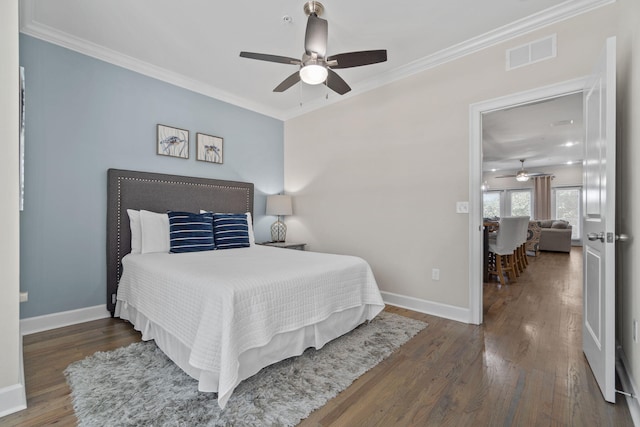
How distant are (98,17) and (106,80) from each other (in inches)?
26.3

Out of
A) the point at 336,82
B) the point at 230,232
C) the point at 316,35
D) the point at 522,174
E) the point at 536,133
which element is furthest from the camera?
the point at 522,174

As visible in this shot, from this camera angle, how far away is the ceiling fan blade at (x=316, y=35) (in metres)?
Result: 2.04

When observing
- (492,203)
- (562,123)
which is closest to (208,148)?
(562,123)

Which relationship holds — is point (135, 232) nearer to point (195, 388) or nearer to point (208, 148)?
point (208, 148)

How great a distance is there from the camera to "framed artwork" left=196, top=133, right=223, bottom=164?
12.2 ft

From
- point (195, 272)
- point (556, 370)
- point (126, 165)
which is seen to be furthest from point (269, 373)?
point (126, 165)

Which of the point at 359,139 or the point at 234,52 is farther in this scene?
the point at 359,139

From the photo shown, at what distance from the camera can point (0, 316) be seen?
1.50 meters

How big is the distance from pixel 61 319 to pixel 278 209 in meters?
2.66

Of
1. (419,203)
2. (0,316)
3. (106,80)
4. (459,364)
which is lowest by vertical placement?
(459,364)

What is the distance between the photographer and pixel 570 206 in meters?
9.08

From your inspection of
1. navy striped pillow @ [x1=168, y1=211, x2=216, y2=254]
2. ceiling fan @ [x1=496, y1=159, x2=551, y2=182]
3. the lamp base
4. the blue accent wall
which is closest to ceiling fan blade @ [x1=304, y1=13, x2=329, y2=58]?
navy striped pillow @ [x1=168, y1=211, x2=216, y2=254]

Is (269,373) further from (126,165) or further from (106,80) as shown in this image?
(106,80)

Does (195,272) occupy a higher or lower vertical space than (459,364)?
higher
